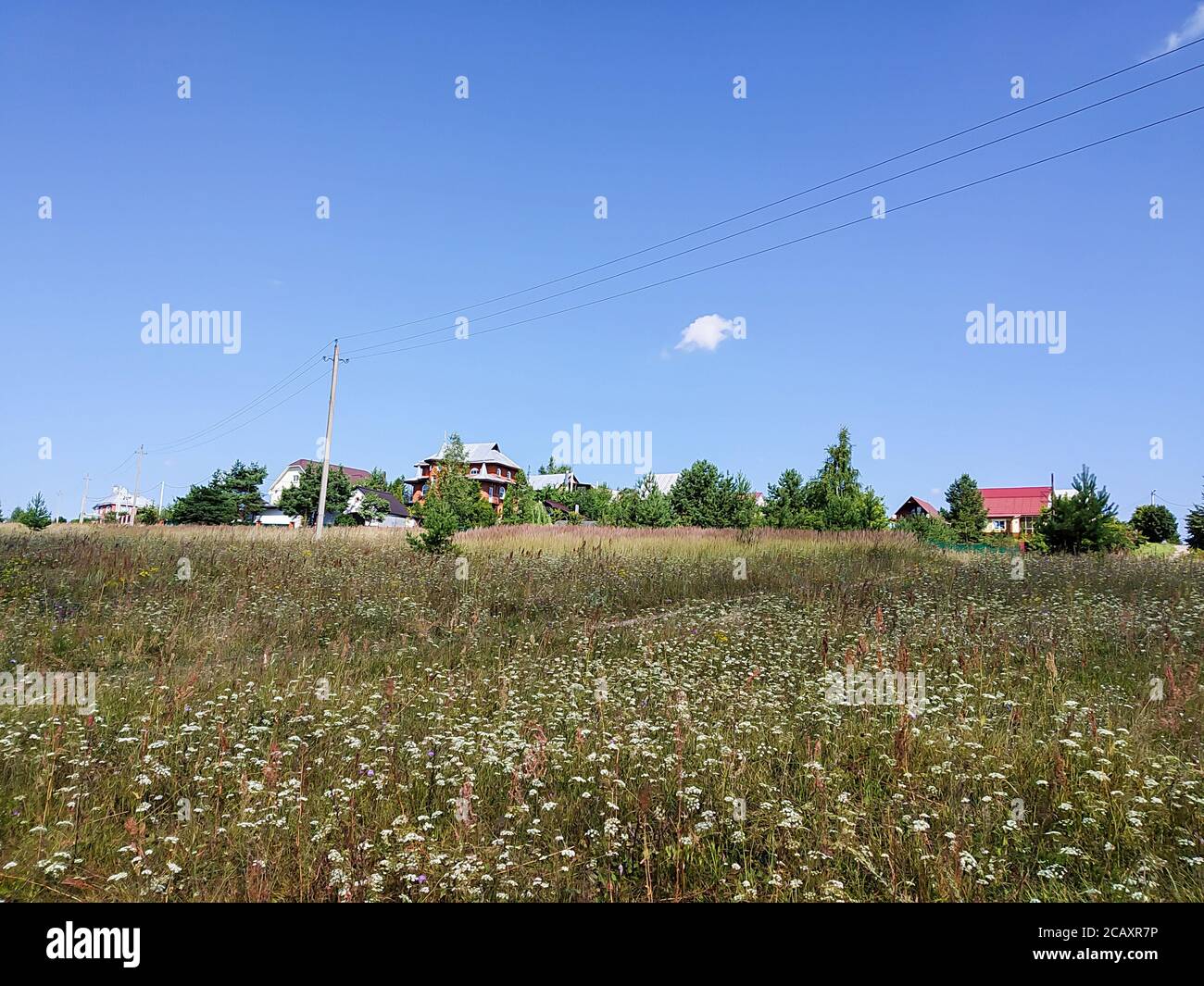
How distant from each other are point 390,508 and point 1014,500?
94462mm

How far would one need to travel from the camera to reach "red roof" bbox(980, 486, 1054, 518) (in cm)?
9650

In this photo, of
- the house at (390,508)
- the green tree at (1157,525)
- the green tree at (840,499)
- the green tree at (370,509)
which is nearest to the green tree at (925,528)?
the green tree at (840,499)

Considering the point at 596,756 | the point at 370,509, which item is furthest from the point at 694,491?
the point at 596,756

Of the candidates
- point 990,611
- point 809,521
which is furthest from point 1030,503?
point 990,611

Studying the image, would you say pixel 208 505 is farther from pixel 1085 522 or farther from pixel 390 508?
pixel 1085 522

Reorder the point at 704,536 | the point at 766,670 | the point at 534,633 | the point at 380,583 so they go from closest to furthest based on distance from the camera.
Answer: the point at 766,670
the point at 534,633
the point at 380,583
the point at 704,536

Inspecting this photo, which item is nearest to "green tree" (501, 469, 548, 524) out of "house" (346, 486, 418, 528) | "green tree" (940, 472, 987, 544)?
"house" (346, 486, 418, 528)

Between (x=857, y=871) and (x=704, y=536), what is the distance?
60.3ft

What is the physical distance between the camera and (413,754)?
14.0ft

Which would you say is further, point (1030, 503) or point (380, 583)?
point (1030, 503)

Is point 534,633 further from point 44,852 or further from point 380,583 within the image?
point 44,852

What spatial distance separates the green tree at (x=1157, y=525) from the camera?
56969mm

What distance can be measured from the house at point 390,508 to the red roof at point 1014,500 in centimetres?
8375

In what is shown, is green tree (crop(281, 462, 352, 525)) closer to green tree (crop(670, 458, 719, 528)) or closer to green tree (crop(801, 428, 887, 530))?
green tree (crop(670, 458, 719, 528))
